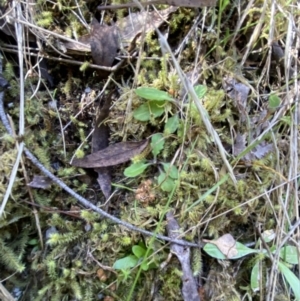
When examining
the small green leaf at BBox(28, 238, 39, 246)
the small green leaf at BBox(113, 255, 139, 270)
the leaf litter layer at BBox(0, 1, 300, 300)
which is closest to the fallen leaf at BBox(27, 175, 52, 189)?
the leaf litter layer at BBox(0, 1, 300, 300)

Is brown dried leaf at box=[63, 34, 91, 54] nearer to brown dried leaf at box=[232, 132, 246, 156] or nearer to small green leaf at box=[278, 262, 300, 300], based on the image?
brown dried leaf at box=[232, 132, 246, 156]

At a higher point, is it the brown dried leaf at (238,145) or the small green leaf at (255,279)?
the brown dried leaf at (238,145)

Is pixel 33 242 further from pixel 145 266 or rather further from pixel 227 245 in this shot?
pixel 227 245

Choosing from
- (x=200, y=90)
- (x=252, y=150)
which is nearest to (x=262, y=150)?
(x=252, y=150)

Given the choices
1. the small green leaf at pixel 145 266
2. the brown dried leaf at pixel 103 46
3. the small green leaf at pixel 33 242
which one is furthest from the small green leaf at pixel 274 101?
the small green leaf at pixel 33 242

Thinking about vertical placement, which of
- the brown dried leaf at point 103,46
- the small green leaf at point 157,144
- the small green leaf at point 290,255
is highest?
the brown dried leaf at point 103,46

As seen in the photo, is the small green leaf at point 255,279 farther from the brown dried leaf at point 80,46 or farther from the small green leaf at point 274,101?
the brown dried leaf at point 80,46
